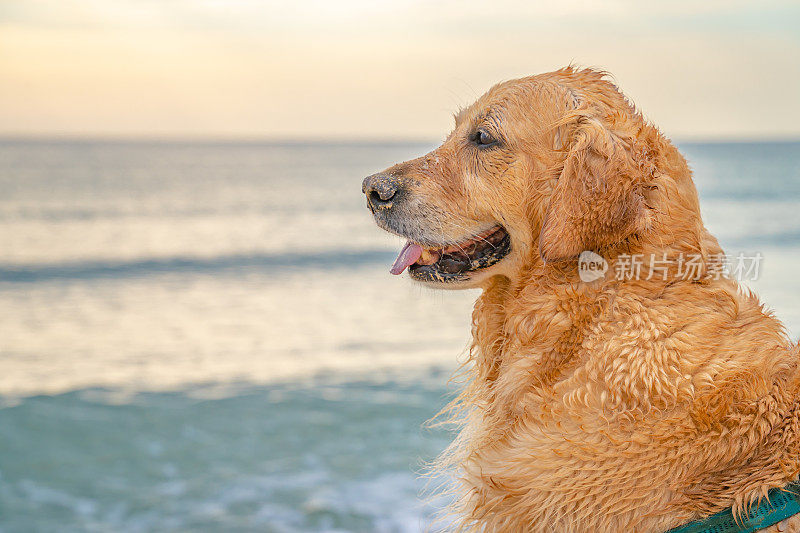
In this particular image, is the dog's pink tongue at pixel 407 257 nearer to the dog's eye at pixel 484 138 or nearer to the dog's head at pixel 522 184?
the dog's head at pixel 522 184

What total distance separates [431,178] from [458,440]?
1.16 m

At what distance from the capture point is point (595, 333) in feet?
7.84

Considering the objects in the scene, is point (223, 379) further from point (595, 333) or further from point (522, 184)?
point (595, 333)

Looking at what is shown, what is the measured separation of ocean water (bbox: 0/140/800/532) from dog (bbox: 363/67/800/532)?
560 mm

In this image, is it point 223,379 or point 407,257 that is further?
point 223,379

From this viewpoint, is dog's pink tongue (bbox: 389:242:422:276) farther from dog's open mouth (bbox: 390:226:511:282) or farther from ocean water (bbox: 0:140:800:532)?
ocean water (bbox: 0:140:800:532)

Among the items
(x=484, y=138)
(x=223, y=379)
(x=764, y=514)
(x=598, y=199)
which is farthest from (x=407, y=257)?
(x=223, y=379)

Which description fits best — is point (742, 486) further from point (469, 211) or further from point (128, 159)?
point (128, 159)

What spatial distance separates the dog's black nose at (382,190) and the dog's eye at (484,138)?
1.31 ft

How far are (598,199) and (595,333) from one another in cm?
46

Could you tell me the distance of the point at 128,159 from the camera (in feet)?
201

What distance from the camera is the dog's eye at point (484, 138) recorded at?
3.01 meters

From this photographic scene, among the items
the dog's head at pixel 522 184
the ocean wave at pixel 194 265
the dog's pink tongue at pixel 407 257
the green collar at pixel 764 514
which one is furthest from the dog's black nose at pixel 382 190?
the ocean wave at pixel 194 265

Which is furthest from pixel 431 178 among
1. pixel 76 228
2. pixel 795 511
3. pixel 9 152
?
pixel 9 152
